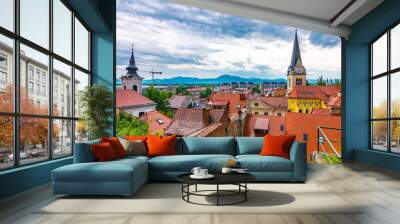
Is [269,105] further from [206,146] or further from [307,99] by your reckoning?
[206,146]

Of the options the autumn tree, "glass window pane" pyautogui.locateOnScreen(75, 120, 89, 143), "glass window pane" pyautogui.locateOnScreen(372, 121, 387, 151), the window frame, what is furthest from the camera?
"glass window pane" pyautogui.locateOnScreen(372, 121, 387, 151)

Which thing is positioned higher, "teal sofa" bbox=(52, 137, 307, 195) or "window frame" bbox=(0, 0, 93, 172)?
"window frame" bbox=(0, 0, 93, 172)

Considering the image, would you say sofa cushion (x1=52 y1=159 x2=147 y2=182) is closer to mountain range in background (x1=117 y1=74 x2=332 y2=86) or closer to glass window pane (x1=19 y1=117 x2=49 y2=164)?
glass window pane (x1=19 y1=117 x2=49 y2=164)

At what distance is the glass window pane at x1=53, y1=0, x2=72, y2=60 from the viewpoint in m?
6.81

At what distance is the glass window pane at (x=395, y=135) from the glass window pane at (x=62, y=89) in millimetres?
6639

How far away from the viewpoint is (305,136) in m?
11.1

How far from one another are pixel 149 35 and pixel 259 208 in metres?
7.93

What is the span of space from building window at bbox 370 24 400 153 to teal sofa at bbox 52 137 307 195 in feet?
10.7

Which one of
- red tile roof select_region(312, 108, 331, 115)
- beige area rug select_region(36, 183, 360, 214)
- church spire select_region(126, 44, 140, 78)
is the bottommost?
beige area rug select_region(36, 183, 360, 214)

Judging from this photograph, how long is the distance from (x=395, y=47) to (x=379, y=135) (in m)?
2.08

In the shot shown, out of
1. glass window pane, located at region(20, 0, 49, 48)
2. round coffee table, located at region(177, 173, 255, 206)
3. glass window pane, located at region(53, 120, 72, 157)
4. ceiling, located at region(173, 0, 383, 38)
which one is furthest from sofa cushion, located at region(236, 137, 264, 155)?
glass window pane, located at region(20, 0, 49, 48)

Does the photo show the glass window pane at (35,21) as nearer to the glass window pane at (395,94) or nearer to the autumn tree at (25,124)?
the autumn tree at (25,124)

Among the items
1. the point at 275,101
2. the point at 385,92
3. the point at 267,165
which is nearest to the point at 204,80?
the point at 275,101

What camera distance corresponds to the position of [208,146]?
6.89 m
